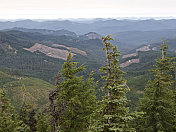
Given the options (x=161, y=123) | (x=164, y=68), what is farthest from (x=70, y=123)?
(x=164, y=68)

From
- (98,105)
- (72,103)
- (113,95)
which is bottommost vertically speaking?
(98,105)

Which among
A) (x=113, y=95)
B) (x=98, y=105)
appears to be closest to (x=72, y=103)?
(x=98, y=105)

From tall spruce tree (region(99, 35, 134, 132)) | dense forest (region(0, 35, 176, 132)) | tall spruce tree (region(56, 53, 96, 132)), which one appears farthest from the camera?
tall spruce tree (region(56, 53, 96, 132))

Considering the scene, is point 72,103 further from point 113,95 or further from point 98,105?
point 113,95

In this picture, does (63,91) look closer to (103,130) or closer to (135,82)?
(103,130)

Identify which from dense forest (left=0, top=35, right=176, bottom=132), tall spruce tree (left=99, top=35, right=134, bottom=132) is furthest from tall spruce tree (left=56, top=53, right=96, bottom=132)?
tall spruce tree (left=99, top=35, right=134, bottom=132)

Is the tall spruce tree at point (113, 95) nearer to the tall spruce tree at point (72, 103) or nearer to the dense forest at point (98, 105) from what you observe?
the dense forest at point (98, 105)

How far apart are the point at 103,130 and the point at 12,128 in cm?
1492

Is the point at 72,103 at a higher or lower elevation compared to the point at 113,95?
lower

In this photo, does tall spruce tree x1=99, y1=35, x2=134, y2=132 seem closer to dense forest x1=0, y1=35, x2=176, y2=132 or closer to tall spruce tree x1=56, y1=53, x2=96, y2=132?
dense forest x1=0, y1=35, x2=176, y2=132

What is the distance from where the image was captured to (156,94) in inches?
768

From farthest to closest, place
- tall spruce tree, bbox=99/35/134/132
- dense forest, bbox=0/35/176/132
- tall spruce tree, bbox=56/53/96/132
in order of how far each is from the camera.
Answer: tall spruce tree, bbox=56/53/96/132 < dense forest, bbox=0/35/176/132 < tall spruce tree, bbox=99/35/134/132

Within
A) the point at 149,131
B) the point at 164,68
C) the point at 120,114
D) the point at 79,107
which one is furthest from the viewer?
the point at 164,68

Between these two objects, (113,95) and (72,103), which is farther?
(72,103)
